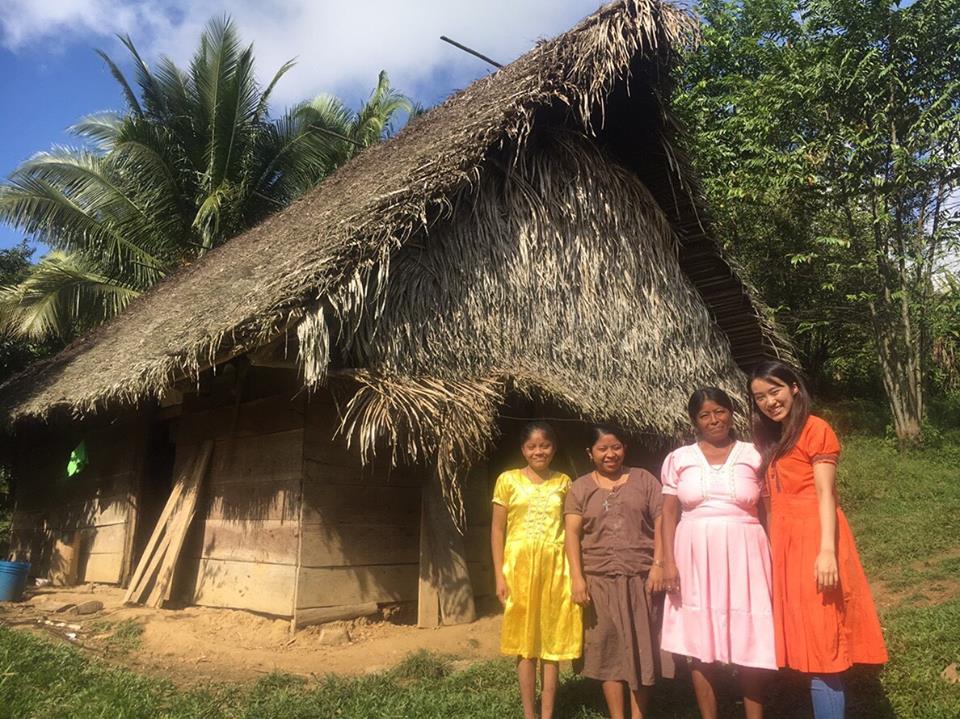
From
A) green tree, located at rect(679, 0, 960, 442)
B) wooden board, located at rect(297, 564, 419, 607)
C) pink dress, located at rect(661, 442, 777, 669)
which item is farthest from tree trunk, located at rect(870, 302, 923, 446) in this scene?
pink dress, located at rect(661, 442, 777, 669)

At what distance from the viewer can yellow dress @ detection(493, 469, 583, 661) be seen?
10.5 feet

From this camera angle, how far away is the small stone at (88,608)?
574cm

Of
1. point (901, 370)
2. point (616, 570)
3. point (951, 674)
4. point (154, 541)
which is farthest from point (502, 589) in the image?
point (901, 370)

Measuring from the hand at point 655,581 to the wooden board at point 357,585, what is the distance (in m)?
2.66

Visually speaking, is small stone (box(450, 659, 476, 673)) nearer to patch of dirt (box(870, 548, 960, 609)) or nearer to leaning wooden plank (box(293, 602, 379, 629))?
leaning wooden plank (box(293, 602, 379, 629))

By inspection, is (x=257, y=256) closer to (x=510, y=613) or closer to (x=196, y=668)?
(x=196, y=668)

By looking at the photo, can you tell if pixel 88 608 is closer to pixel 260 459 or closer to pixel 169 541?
pixel 169 541

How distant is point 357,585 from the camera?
5.25m

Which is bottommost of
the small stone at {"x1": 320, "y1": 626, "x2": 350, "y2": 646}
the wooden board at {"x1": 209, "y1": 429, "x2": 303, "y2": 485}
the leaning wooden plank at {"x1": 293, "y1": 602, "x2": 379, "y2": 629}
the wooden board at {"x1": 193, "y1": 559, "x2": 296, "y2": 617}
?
the small stone at {"x1": 320, "y1": 626, "x2": 350, "y2": 646}

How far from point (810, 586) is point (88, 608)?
5.29m

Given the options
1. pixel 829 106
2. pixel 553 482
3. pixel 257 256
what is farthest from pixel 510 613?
pixel 829 106

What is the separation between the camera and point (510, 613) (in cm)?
328

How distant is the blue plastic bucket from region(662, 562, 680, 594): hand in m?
5.66

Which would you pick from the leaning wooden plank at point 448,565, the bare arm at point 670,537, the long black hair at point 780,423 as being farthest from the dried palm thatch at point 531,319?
the long black hair at point 780,423
